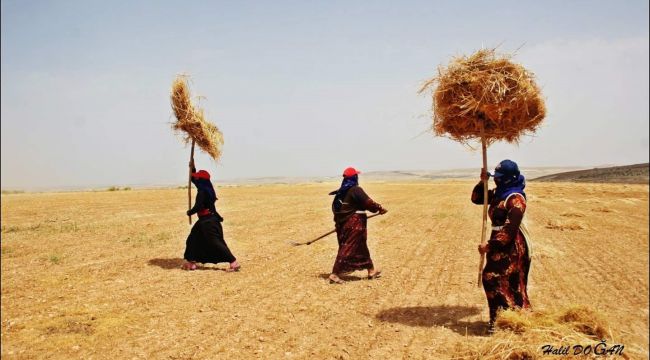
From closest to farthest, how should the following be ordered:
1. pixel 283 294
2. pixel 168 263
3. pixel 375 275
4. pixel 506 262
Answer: pixel 506 262
pixel 283 294
pixel 375 275
pixel 168 263

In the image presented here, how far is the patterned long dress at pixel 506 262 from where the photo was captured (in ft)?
17.5

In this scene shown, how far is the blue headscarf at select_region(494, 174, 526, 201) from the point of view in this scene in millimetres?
5461

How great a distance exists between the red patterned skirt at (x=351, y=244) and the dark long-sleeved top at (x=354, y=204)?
103 mm

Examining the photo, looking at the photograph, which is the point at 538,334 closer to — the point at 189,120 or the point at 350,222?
the point at 350,222

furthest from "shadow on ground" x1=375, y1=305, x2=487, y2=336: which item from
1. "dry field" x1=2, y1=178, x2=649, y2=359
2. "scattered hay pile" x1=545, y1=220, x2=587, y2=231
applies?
"scattered hay pile" x1=545, y1=220, x2=587, y2=231

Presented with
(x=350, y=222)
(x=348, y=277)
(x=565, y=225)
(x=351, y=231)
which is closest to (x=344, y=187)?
(x=350, y=222)

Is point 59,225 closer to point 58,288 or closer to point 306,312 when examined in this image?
point 58,288

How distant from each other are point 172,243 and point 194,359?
26.7 feet

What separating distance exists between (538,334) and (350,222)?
3841mm

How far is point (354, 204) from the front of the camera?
26.2 ft

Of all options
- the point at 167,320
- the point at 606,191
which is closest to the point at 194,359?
the point at 167,320

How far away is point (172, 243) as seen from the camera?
12.6 metres

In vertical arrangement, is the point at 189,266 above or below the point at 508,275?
below

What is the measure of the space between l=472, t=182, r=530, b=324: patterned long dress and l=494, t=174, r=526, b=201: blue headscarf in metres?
0.07
